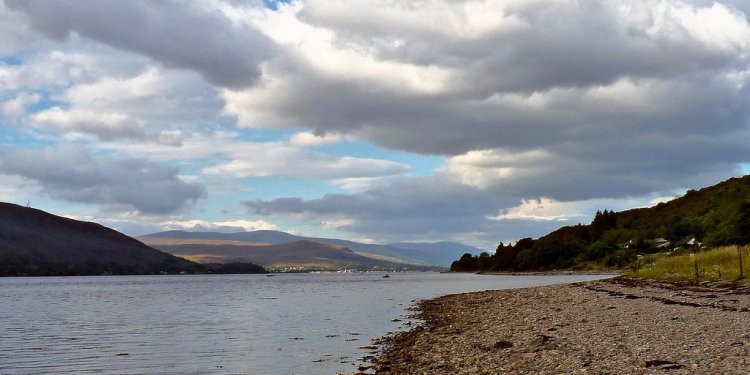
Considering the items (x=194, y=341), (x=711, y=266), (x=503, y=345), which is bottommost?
(x=194, y=341)

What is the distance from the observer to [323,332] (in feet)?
158

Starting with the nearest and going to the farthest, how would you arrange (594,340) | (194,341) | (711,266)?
(594,340), (194,341), (711,266)

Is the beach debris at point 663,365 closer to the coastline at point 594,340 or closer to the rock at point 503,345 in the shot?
the coastline at point 594,340

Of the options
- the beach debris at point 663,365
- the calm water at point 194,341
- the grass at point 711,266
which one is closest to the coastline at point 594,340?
the beach debris at point 663,365

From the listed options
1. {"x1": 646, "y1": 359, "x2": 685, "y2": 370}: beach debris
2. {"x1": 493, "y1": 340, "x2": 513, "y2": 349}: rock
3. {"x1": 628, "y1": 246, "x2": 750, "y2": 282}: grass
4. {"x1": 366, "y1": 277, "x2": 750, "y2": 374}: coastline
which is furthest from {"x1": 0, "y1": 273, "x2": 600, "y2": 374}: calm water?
{"x1": 628, "y1": 246, "x2": 750, "y2": 282}: grass

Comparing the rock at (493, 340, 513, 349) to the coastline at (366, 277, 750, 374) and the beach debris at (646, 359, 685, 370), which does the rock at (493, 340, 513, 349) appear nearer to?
the coastline at (366, 277, 750, 374)

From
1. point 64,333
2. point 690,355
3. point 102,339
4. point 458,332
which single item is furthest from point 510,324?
point 64,333

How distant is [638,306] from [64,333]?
44597mm

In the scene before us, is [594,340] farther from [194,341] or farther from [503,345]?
[194,341]

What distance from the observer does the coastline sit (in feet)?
70.1

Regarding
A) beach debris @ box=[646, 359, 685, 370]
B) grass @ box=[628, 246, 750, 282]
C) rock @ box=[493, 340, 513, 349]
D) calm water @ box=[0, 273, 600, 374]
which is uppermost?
grass @ box=[628, 246, 750, 282]

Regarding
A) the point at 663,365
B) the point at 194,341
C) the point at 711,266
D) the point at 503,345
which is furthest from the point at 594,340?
the point at 711,266

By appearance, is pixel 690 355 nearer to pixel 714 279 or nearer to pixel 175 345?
pixel 175 345

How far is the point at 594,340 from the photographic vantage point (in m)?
27.7
